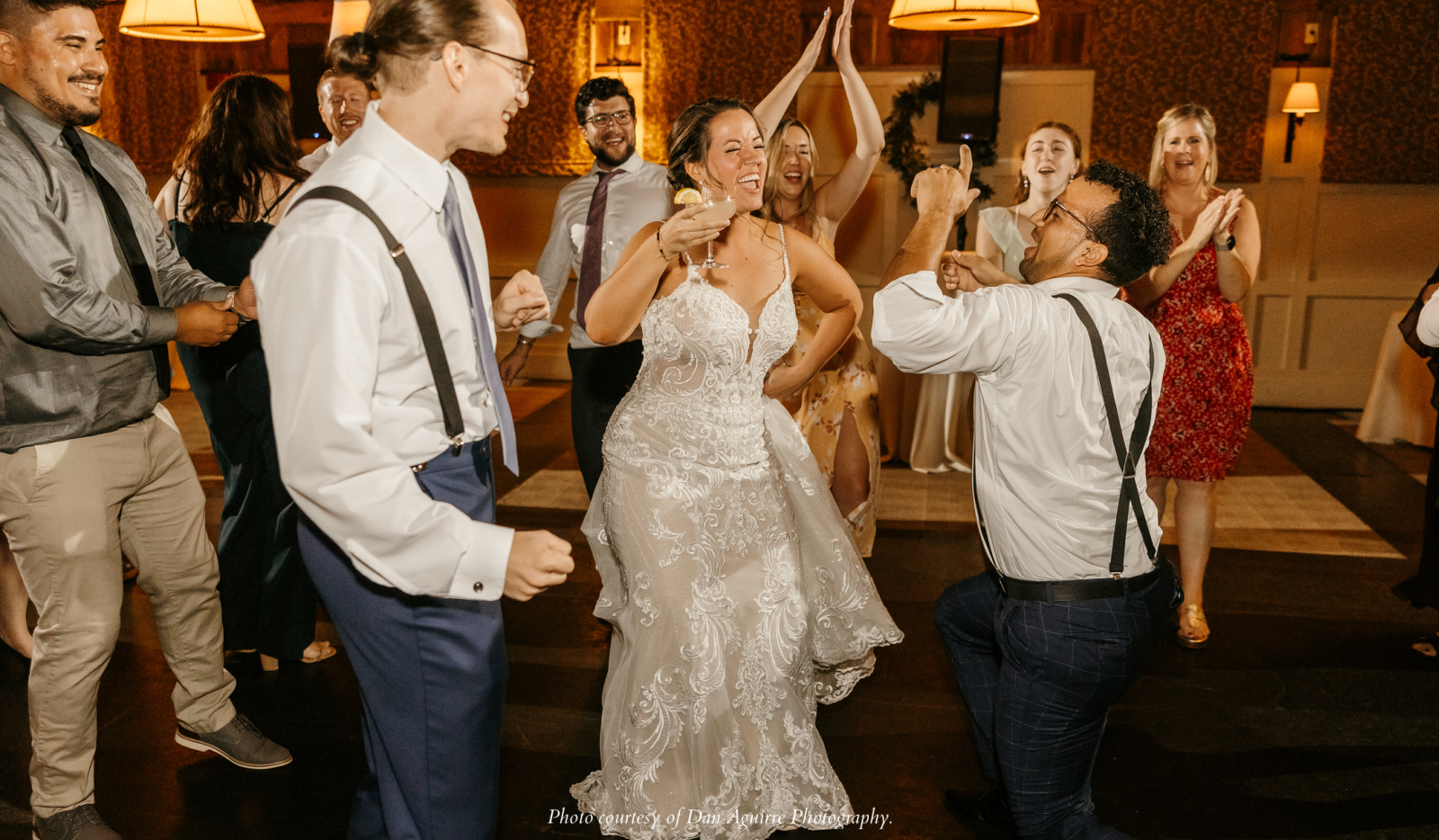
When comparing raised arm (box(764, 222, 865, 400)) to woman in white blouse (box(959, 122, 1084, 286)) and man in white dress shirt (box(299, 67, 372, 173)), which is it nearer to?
woman in white blouse (box(959, 122, 1084, 286))

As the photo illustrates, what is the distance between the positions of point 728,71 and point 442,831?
7075 mm

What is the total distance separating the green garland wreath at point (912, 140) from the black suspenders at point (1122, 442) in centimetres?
540

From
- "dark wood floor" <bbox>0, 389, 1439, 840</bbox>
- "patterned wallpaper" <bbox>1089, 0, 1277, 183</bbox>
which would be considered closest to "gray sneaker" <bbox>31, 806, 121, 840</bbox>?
"dark wood floor" <bbox>0, 389, 1439, 840</bbox>

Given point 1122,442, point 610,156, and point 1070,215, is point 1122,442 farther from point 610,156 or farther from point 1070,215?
point 610,156

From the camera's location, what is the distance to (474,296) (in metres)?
1.49

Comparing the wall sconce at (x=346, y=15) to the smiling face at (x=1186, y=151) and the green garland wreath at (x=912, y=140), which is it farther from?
the green garland wreath at (x=912, y=140)

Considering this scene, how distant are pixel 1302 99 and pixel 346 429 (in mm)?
7569

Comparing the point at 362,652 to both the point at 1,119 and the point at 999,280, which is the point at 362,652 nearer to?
the point at 1,119

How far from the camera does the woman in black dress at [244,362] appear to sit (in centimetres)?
284

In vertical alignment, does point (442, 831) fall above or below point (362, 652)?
below

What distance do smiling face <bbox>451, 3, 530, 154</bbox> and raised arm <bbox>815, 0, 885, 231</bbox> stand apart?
5.78ft

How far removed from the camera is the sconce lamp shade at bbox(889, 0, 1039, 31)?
3.19 meters

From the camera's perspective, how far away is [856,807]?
2.43 meters

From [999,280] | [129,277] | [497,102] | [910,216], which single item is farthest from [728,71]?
[497,102]
